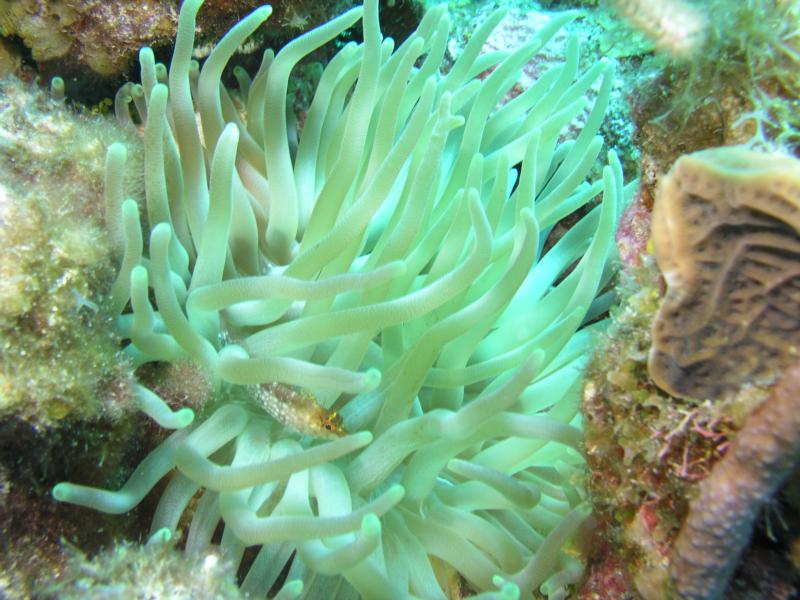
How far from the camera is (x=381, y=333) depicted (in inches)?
89.9

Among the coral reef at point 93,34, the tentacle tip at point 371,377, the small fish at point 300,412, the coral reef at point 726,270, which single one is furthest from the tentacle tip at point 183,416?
the coral reef at point 93,34

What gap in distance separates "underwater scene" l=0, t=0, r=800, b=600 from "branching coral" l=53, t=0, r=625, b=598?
0.03 feet

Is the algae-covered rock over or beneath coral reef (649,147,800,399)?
beneath

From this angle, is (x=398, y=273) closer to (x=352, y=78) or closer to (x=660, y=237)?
(x=660, y=237)

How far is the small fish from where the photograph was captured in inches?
76.9

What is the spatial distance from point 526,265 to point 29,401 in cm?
147

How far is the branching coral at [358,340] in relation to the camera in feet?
5.93

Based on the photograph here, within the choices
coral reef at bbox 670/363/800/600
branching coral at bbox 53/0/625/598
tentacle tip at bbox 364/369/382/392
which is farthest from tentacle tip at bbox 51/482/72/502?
coral reef at bbox 670/363/800/600

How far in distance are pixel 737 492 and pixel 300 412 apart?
1244 millimetres

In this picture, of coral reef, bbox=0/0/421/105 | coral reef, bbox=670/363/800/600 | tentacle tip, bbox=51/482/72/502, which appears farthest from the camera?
coral reef, bbox=0/0/421/105

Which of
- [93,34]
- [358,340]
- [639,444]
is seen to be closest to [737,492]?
[639,444]

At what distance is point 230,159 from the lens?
6.32 ft

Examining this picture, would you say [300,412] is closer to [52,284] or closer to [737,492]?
[52,284]

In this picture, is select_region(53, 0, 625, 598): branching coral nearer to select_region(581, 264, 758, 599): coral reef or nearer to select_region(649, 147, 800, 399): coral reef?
select_region(581, 264, 758, 599): coral reef
